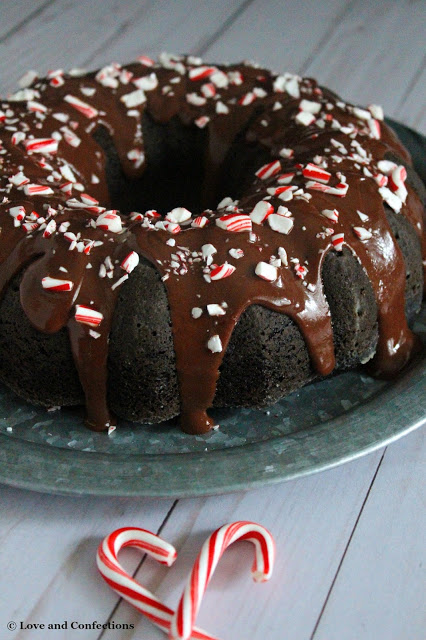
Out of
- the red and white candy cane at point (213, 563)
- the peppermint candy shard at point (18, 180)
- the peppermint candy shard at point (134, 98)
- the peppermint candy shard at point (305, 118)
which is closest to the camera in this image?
the red and white candy cane at point (213, 563)

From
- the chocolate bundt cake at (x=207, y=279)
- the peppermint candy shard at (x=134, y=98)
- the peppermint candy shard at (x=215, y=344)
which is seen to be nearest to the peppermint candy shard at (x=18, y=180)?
the chocolate bundt cake at (x=207, y=279)

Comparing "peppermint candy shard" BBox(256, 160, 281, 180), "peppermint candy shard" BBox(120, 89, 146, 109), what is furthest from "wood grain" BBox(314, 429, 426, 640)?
"peppermint candy shard" BBox(120, 89, 146, 109)

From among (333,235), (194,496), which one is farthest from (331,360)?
(194,496)

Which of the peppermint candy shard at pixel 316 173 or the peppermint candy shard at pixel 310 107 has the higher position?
the peppermint candy shard at pixel 310 107

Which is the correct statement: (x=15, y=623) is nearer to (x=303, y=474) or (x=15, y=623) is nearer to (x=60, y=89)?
(x=303, y=474)

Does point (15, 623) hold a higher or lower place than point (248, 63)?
lower

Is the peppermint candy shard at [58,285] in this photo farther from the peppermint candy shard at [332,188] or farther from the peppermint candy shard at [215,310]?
the peppermint candy shard at [332,188]

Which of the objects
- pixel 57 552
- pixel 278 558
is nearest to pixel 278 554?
pixel 278 558
